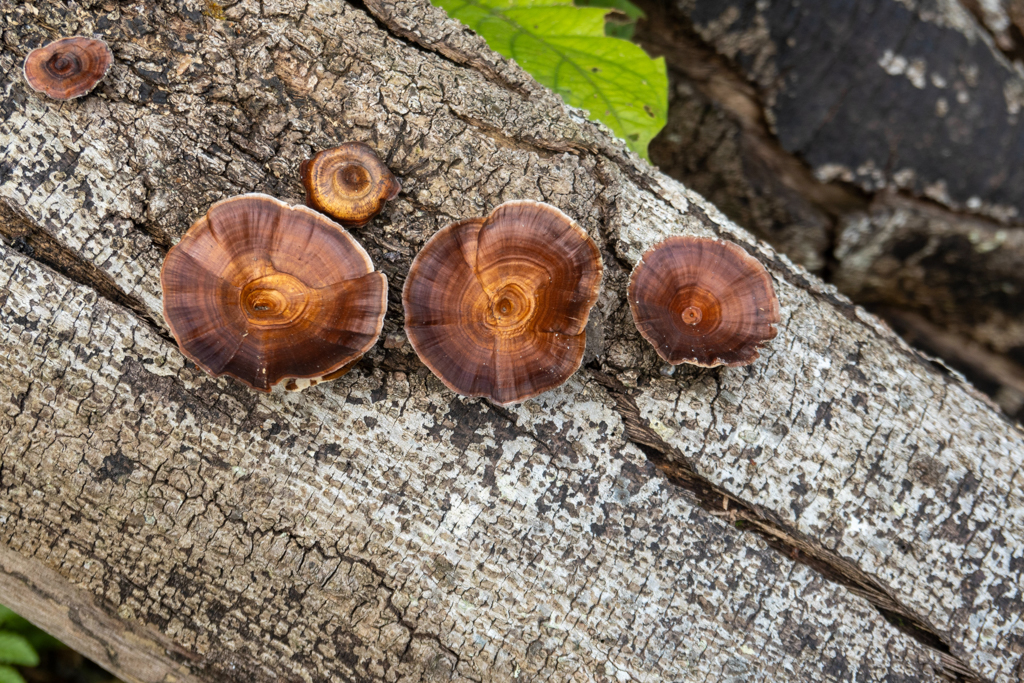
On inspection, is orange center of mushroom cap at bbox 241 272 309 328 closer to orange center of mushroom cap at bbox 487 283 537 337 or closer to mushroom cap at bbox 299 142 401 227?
mushroom cap at bbox 299 142 401 227

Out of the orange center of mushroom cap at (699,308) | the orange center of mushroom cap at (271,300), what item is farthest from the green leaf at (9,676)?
the orange center of mushroom cap at (699,308)

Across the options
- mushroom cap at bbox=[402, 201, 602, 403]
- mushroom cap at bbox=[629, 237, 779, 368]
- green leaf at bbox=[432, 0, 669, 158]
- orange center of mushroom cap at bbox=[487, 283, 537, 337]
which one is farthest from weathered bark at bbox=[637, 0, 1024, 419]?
orange center of mushroom cap at bbox=[487, 283, 537, 337]

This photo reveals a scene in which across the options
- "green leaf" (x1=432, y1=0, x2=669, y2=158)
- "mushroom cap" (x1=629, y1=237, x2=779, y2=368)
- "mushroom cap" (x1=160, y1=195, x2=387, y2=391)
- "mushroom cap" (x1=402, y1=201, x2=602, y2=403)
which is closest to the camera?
"mushroom cap" (x1=160, y1=195, x2=387, y2=391)

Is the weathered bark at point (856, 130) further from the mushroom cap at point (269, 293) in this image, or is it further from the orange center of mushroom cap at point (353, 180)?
the mushroom cap at point (269, 293)

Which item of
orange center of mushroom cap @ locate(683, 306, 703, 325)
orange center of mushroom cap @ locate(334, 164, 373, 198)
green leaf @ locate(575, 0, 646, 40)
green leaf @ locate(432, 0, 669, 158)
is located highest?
green leaf @ locate(575, 0, 646, 40)

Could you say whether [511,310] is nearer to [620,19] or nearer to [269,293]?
[269,293]

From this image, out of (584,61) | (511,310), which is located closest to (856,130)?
(584,61)
